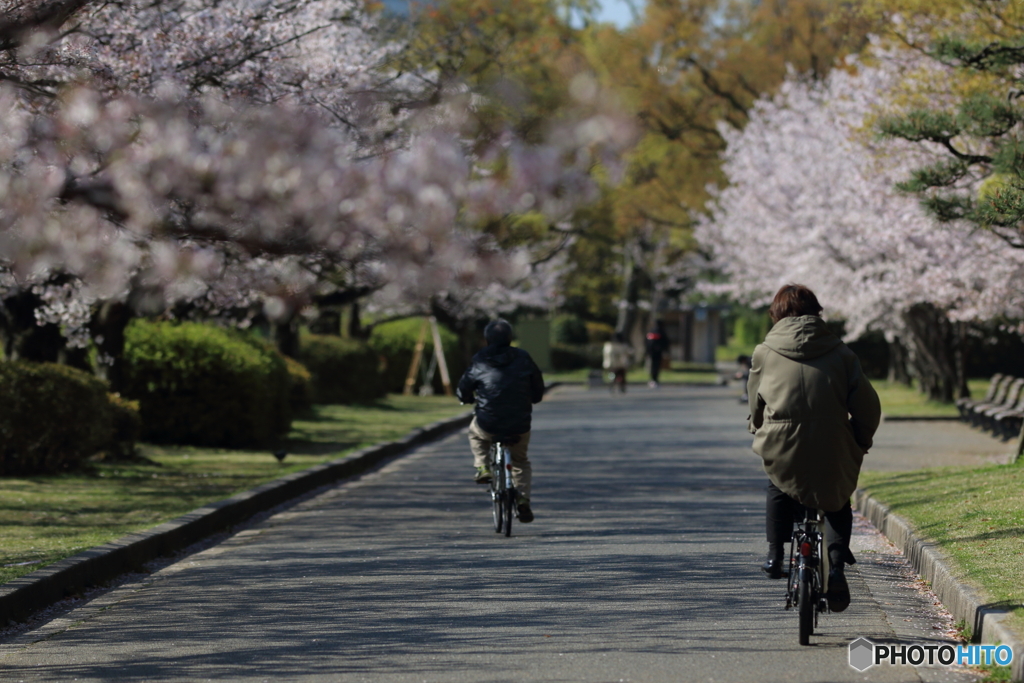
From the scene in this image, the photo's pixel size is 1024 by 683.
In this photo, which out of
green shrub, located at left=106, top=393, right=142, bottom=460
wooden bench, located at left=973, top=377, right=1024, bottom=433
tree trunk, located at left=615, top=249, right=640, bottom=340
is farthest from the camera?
tree trunk, located at left=615, top=249, right=640, bottom=340

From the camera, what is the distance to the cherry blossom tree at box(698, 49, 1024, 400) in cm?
2031

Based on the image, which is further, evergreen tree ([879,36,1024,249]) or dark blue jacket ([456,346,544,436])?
evergreen tree ([879,36,1024,249])

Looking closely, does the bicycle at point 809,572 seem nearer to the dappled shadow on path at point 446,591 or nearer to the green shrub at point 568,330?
the dappled shadow on path at point 446,591

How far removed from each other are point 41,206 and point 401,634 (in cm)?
495

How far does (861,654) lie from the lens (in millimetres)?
6215

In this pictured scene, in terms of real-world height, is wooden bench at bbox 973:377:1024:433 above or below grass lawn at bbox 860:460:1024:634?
above

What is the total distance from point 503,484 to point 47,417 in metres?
5.80

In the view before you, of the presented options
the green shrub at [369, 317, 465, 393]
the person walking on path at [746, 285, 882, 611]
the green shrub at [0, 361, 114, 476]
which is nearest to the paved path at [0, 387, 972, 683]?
the person walking on path at [746, 285, 882, 611]

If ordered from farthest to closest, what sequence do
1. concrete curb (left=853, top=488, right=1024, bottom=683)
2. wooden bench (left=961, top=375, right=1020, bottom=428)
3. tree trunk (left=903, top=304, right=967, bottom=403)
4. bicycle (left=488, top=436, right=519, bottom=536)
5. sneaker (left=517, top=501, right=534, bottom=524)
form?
tree trunk (left=903, top=304, right=967, bottom=403) < wooden bench (left=961, top=375, right=1020, bottom=428) < sneaker (left=517, top=501, right=534, bottom=524) < bicycle (left=488, top=436, right=519, bottom=536) < concrete curb (left=853, top=488, right=1024, bottom=683)

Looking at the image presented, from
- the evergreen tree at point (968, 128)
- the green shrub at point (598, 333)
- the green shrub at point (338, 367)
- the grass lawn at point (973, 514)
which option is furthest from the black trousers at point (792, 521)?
the green shrub at point (598, 333)

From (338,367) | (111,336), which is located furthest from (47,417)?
(338,367)

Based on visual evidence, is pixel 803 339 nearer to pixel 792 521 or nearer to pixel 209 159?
pixel 792 521

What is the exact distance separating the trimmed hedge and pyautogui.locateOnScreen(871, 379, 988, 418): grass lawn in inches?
520

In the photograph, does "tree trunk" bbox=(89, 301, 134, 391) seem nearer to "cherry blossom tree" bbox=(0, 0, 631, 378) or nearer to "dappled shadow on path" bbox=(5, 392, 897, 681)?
"cherry blossom tree" bbox=(0, 0, 631, 378)
